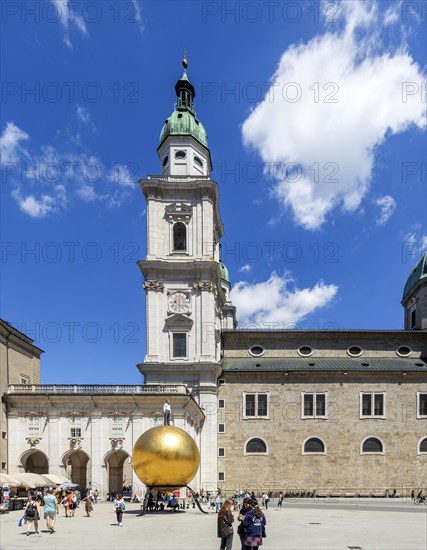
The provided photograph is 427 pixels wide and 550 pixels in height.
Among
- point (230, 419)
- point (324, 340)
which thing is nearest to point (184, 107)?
point (324, 340)

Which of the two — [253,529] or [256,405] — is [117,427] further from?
[253,529]

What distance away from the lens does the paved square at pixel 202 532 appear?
58.4ft

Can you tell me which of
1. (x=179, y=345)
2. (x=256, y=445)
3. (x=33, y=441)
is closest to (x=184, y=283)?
(x=179, y=345)

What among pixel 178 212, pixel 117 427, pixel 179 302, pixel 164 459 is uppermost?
pixel 178 212

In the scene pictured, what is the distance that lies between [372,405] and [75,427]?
28.9 meters

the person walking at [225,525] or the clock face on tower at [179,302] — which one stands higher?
the clock face on tower at [179,302]

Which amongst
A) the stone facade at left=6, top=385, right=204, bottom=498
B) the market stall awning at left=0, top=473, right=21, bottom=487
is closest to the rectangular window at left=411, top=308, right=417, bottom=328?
the stone facade at left=6, top=385, right=204, bottom=498

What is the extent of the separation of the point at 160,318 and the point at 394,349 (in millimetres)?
25129

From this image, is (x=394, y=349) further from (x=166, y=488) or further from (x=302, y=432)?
(x=166, y=488)

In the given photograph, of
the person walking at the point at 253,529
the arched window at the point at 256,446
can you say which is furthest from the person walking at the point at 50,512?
the arched window at the point at 256,446

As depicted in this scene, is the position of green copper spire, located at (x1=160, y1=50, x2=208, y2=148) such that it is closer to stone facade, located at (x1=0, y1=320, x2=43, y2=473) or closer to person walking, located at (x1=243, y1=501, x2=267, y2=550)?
stone facade, located at (x1=0, y1=320, x2=43, y2=473)

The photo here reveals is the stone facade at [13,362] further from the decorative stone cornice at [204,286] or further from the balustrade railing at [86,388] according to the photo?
the decorative stone cornice at [204,286]

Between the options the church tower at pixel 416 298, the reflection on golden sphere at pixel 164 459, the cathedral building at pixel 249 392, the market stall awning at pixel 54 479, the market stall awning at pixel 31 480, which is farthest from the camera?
the church tower at pixel 416 298

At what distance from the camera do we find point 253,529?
12.6 metres
